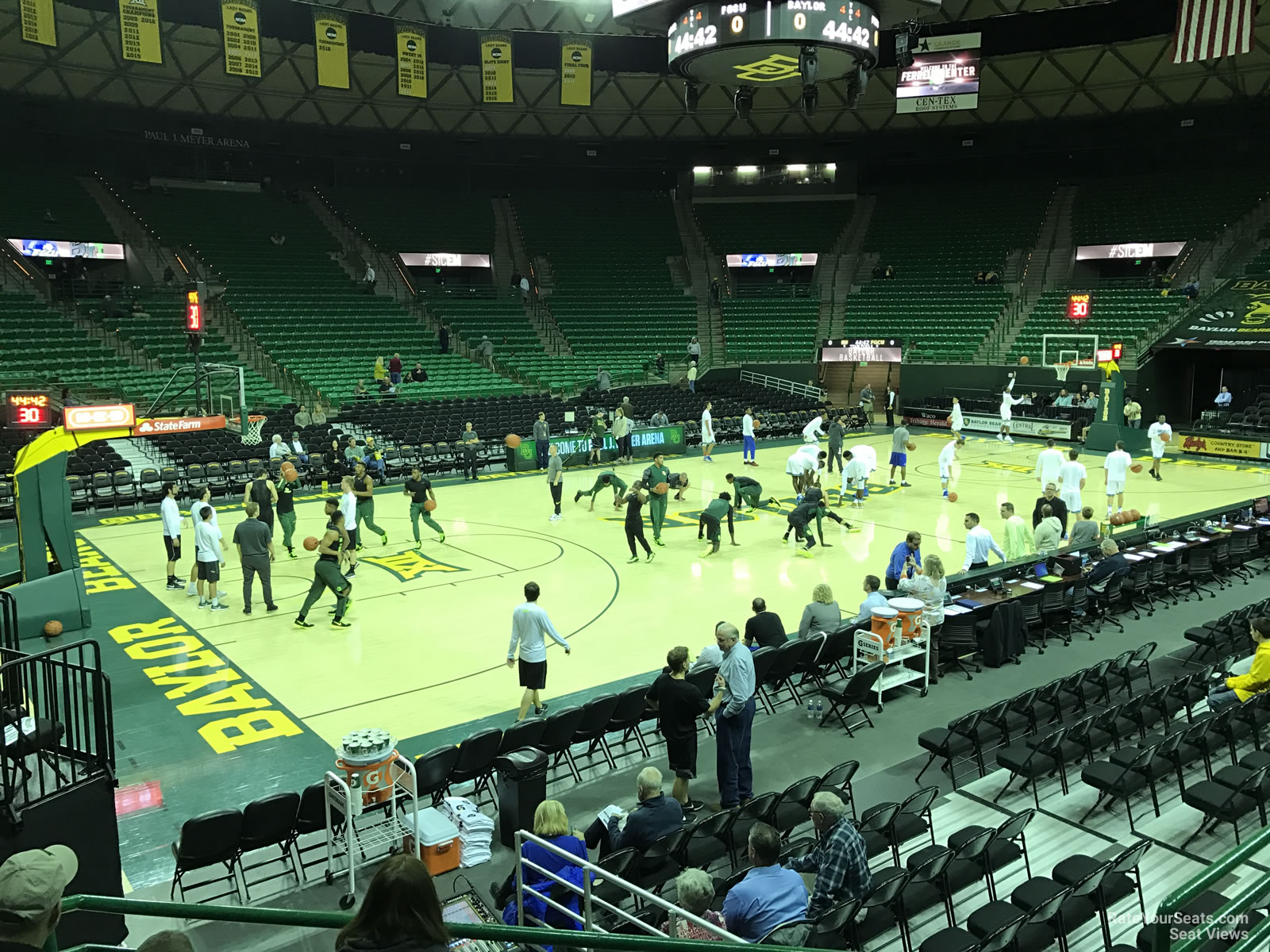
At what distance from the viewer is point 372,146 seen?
4225 centimetres

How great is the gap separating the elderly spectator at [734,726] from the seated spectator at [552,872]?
2557 millimetres

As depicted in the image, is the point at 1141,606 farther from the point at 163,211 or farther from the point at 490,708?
the point at 163,211

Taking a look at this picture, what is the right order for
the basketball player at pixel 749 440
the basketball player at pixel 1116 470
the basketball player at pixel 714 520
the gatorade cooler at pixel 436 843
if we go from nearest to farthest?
1. the gatorade cooler at pixel 436 843
2. the basketball player at pixel 714 520
3. the basketball player at pixel 1116 470
4. the basketball player at pixel 749 440

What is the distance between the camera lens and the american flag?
23562 millimetres

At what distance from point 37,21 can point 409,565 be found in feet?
52.7

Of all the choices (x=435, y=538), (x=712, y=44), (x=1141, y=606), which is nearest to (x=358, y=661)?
(x=435, y=538)

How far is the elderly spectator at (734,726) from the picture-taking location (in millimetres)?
8820

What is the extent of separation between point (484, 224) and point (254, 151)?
9647 millimetres

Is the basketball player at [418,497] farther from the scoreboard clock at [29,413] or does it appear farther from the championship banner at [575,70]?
the championship banner at [575,70]

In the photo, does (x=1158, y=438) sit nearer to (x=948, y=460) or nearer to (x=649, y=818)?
(x=948, y=460)

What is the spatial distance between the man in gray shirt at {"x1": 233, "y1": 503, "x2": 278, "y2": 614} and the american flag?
2378 cm

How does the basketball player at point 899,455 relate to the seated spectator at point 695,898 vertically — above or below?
above

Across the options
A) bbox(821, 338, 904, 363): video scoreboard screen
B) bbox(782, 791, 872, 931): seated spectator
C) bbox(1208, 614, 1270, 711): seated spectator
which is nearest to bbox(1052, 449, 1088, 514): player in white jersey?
bbox(1208, 614, 1270, 711): seated spectator

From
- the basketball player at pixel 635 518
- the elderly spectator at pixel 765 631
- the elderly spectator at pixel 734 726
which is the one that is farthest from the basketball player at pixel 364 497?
the elderly spectator at pixel 734 726
